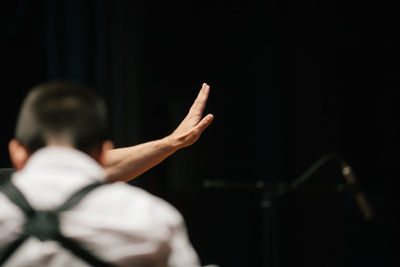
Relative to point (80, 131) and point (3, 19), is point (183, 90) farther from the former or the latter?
point (80, 131)

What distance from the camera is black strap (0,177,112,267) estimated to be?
93cm

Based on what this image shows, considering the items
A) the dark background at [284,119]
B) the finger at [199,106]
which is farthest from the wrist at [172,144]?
the dark background at [284,119]

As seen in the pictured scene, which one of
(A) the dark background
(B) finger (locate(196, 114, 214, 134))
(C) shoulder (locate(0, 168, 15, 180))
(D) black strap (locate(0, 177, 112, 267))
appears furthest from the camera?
(A) the dark background

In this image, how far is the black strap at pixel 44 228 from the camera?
0.93 meters

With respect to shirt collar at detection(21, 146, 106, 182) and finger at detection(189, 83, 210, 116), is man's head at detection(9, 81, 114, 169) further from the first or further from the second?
finger at detection(189, 83, 210, 116)

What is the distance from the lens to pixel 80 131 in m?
1.01

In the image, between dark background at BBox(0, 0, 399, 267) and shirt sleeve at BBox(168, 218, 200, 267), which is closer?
shirt sleeve at BBox(168, 218, 200, 267)

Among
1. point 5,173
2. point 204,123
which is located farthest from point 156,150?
point 5,173

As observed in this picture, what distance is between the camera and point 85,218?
95cm

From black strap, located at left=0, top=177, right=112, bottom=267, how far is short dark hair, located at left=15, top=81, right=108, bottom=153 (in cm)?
10

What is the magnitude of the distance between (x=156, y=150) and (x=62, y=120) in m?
0.84

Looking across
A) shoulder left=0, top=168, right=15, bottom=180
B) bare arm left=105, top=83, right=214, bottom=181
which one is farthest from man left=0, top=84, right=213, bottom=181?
shoulder left=0, top=168, right=15, bottom=180

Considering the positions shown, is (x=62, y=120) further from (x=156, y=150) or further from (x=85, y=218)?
(x=156, y=150)

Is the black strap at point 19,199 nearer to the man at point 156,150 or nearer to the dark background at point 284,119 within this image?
the man at point 156,150
